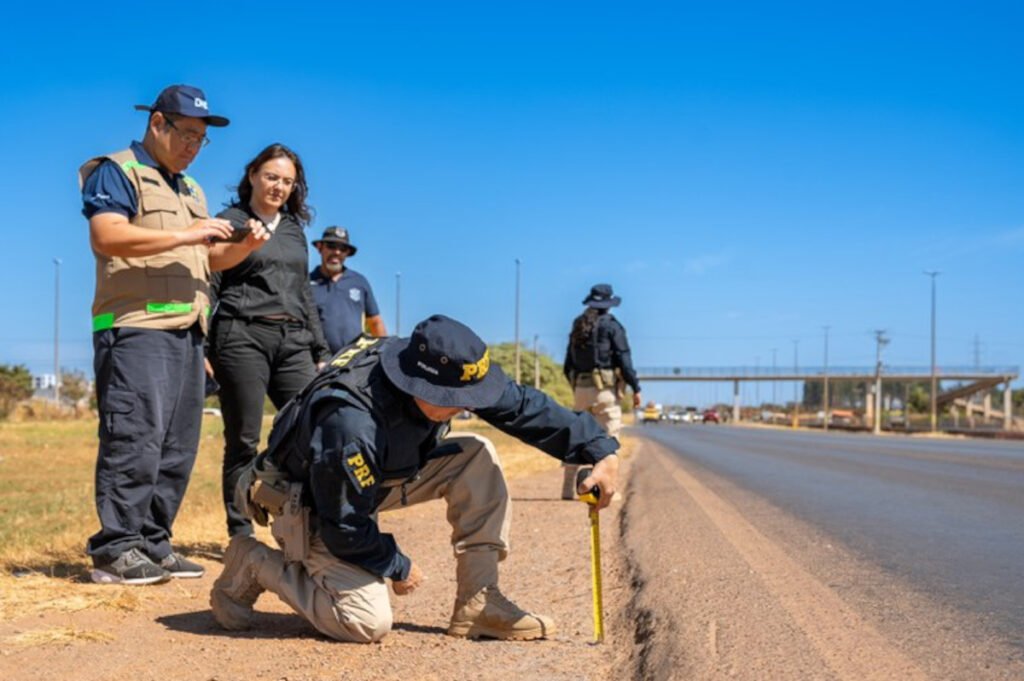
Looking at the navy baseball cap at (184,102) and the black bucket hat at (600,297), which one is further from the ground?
the navy baseball cap at (184,102)

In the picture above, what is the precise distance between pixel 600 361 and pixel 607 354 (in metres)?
0.09

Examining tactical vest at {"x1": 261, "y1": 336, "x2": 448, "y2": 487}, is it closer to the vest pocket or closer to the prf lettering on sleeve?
the prf lettering on sleeve

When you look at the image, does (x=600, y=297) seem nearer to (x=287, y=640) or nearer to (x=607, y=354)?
(x=607, y=354)

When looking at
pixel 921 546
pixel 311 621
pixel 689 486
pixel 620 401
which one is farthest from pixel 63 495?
pixel 921 546

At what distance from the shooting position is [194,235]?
494 centimetres

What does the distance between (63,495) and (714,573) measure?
289 inches

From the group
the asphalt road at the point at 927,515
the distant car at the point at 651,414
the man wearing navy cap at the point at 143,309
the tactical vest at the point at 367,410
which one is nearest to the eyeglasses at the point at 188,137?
the man wearing navy cap at the point at 143,309

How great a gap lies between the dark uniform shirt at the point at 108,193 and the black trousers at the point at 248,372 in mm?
1053

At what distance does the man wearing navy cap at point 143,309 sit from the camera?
511 centimetres

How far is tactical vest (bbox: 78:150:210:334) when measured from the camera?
5.27 meters

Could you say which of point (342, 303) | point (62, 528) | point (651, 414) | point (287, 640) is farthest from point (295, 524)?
point (651, 414)

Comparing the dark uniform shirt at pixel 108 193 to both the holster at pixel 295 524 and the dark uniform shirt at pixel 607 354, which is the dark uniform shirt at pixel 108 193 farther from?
the dark uniform shirt at pixel 607 354

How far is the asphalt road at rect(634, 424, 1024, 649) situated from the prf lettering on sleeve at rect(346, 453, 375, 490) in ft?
7.83

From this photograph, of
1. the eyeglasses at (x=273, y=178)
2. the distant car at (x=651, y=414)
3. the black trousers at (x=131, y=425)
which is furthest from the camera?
the distant car at (x=651, y=414)
